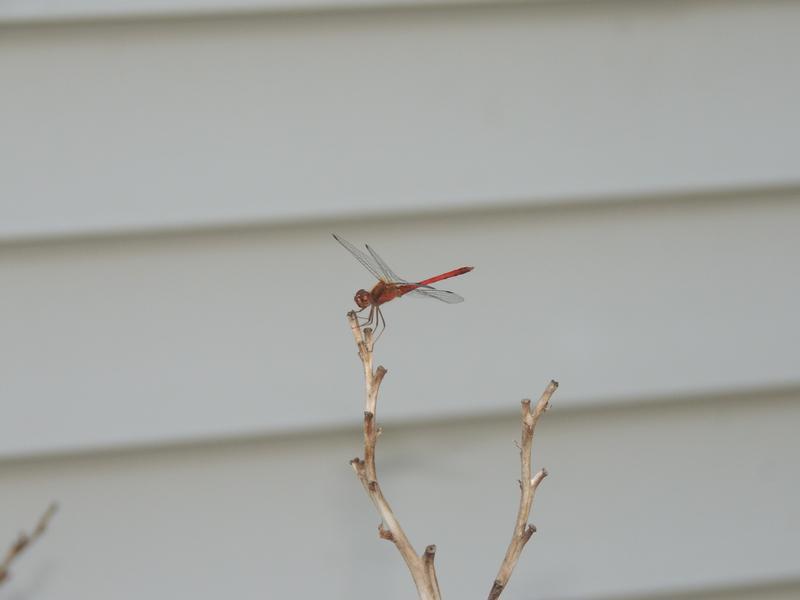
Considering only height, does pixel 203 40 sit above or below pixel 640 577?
above

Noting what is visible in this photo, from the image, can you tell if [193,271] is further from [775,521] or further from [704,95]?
[775,521]

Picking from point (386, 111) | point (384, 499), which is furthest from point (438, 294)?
point (384, 499)

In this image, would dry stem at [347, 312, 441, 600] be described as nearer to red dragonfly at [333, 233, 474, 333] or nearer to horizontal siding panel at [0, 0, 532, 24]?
red dragonfly at [333, 233, 474, 333]

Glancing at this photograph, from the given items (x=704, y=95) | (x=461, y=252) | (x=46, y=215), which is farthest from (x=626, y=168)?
(x=46, y=215)

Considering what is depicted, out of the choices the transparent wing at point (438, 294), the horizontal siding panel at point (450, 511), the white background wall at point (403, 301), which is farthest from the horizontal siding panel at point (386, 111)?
the horizontal siding panel at point (450, 511)

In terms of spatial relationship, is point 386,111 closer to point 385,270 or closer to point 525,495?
point 385,270

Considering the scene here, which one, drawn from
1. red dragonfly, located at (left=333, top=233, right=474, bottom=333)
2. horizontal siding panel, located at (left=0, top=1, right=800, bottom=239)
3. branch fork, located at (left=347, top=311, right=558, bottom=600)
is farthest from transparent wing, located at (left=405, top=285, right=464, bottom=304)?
branch fork, located at (left=347, top=311, right=558, bottom=600)

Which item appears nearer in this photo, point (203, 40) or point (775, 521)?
point (203, 40)

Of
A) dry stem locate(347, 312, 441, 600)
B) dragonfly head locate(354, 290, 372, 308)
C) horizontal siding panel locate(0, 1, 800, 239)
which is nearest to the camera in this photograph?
dry stem locate(347, 312, 441, 600)
